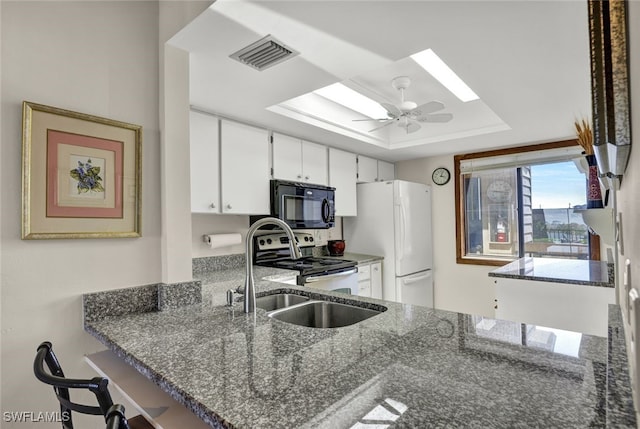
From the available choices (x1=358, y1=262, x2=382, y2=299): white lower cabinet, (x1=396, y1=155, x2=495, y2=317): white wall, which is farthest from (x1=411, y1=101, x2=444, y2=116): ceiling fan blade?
(x1=396, y1=155, x2=495, y2=317): white wall

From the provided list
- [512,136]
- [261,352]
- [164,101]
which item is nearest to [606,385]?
[261,352]

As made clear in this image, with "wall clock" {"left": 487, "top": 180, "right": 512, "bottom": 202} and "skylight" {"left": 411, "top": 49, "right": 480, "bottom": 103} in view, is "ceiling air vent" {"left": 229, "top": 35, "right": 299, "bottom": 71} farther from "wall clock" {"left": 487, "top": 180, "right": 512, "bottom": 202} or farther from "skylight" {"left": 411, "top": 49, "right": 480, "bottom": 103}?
"wall clock" {"left": 487, "top": 180, "right": 512, "bottom": 202}

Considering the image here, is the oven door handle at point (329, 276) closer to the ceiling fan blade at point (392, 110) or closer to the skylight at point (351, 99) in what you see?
the ceiling fan blade at point (392, 110)

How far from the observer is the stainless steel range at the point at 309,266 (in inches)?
107

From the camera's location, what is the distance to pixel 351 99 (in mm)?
2955

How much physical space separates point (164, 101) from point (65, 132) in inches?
16.7

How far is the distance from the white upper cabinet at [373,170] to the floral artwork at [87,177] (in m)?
3.07

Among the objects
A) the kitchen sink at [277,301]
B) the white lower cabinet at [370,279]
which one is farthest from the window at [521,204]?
the kitchen sink at [277,301]

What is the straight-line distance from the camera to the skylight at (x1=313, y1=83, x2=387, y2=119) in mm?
2754

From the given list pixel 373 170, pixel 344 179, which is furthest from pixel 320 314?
pixel 373 170

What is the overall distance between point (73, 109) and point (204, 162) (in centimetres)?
121

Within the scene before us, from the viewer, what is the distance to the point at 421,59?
217cm

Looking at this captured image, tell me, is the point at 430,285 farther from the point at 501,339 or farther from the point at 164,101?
the point at 164,101

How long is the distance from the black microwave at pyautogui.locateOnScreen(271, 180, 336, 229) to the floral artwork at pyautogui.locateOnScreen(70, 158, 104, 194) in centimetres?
→ 164
